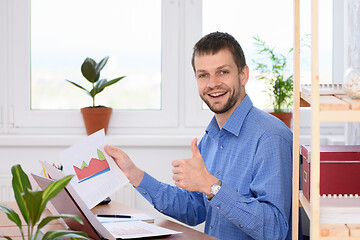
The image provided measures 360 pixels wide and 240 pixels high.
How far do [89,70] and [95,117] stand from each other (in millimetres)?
250

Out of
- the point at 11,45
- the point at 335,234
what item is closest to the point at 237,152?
the point at 335,234

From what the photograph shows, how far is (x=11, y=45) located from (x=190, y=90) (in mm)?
1020

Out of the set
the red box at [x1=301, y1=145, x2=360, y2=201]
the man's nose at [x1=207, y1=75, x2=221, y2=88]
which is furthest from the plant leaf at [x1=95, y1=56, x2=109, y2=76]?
the red box at [x1=301, y1=145, x2=360, y2=201]

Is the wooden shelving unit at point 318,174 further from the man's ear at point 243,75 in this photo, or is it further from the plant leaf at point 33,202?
the man's ear at point 243,75

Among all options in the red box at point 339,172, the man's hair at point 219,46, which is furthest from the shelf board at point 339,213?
the man's hair at point 219,46

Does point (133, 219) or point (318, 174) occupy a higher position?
point (318, 174)

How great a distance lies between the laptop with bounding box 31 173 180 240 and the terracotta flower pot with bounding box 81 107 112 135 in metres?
1.10

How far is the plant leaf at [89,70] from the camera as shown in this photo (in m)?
2.96

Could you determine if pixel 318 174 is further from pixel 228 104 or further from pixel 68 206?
pixel 228 104

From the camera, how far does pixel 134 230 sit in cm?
184

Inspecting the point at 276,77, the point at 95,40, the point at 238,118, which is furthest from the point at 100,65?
the point at 238,118

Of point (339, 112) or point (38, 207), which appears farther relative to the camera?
A: point (339, 112)

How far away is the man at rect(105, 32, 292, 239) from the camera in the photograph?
177cm

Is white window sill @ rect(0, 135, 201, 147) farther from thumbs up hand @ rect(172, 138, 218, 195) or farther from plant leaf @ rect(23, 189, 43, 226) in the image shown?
plant leaf @ rect(23, 189, 43, 226)
